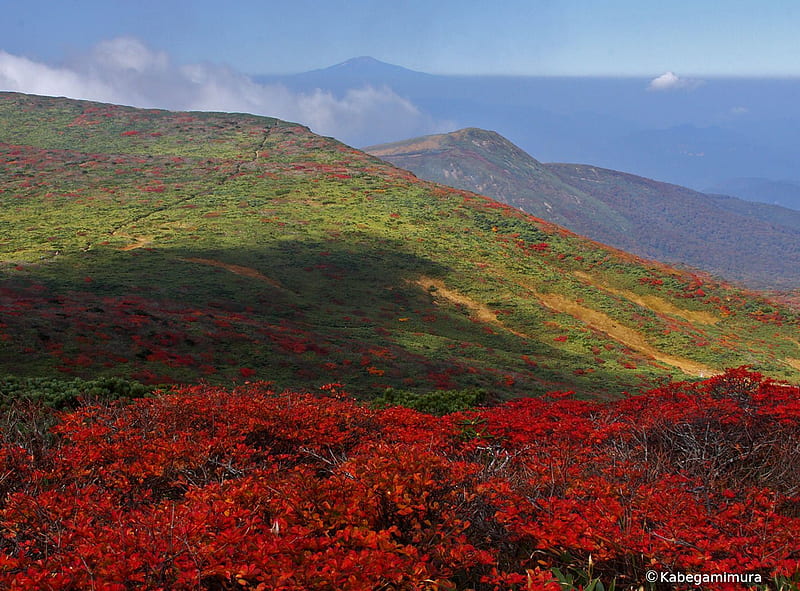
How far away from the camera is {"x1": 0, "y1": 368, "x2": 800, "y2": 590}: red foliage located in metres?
4.70

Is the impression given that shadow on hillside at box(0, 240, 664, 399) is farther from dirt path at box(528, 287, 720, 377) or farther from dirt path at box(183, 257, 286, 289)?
dirt path at box(528, 287, 720, 377)

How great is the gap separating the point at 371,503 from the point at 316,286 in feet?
112

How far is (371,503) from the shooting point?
222 inches

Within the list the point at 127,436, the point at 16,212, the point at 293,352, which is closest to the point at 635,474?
the point at 127,436

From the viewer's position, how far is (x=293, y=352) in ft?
68.1

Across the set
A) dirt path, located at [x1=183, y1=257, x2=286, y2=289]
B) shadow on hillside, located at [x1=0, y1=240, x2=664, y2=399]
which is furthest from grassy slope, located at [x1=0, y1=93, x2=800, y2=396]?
dirt path, located at [x1=183, y1=257, x2=286, y2=289]

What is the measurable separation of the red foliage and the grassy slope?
28.1 feet

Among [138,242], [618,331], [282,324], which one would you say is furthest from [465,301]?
[138,242]

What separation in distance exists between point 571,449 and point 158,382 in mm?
10852

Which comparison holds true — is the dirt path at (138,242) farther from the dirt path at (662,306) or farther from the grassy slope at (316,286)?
the dirt path at (662,306)

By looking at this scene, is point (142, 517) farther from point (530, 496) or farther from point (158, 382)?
point (158, 382)

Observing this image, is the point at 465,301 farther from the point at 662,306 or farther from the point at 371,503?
the point at 371,503

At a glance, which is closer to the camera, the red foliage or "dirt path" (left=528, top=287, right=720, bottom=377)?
the red foliage

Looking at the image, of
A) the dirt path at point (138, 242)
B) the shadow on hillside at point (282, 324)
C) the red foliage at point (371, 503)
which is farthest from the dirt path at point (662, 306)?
the red foliage at point (371, 503)
